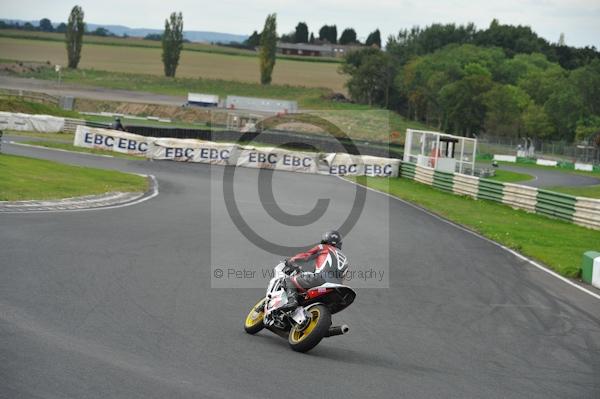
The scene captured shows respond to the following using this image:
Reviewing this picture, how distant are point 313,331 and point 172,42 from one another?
108945 mm

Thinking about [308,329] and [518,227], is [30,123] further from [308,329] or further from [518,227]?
[308,329]

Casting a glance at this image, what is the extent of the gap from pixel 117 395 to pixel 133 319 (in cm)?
334

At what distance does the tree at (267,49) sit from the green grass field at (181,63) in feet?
17.1

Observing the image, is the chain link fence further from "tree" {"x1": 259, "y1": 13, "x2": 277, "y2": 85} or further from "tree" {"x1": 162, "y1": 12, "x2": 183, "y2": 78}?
"tree" {"x1": 162, "y1": 12, "x2": 183, "y2": 78}

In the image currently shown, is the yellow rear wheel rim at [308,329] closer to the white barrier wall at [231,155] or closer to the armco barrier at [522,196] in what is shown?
the armco barrier at [522,196]

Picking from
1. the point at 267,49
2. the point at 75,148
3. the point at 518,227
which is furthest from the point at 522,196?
the point at 267,49

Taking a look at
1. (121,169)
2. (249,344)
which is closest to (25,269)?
(249,344)

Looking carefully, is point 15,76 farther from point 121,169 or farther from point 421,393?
point 421,393

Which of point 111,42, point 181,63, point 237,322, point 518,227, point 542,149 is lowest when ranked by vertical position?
point 542,149

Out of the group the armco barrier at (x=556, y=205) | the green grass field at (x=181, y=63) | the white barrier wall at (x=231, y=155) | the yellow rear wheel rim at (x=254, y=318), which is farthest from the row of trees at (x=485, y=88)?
the yellow rear wheel rim at (x=254, y=318)

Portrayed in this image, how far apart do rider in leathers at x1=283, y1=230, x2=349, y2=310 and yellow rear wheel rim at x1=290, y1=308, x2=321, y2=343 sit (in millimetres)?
312

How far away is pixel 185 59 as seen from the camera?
461ft

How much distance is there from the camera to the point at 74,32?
109 metres

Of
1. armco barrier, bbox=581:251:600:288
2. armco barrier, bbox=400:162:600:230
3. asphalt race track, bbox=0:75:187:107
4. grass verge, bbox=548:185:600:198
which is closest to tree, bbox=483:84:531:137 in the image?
asphalt race track, bbox=0:75:187:107
